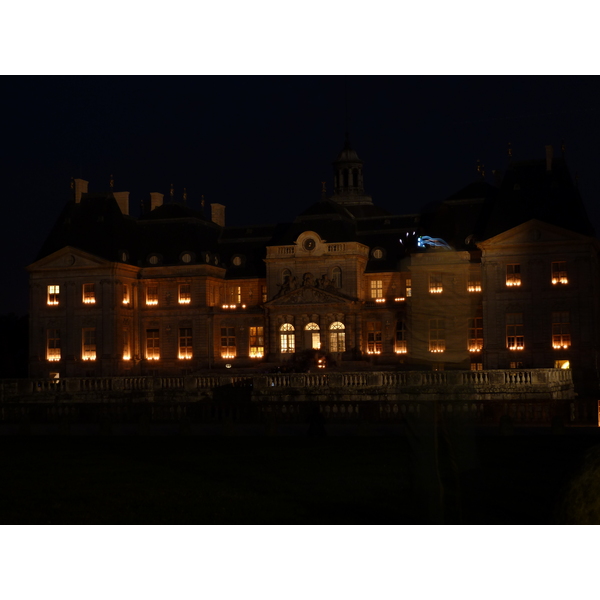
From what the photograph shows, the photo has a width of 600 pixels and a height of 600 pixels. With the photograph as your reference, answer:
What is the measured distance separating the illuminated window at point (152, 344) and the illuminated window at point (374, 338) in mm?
12431

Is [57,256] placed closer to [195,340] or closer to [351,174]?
[195,340]

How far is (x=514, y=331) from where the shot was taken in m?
52.3

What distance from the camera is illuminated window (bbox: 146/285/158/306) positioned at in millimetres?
60125

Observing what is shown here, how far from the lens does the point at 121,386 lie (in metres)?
40.0

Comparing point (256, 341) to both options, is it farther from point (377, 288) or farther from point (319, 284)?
point (377, 288)

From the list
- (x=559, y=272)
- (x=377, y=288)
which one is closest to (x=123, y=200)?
(x=377, y=288)

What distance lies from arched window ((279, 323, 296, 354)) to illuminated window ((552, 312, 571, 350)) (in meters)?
14.3

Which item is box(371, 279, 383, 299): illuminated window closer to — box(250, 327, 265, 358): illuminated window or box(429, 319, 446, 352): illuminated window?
box(429, 319, 446, 352): illuminated window

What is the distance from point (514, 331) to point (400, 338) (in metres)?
6.59

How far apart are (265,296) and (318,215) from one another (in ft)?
19.2

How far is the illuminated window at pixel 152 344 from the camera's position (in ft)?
196

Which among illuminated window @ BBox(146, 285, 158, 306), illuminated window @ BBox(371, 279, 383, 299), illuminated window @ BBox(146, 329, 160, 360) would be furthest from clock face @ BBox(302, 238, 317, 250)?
illuminated window @ BBox(146, 329, 160, 360)

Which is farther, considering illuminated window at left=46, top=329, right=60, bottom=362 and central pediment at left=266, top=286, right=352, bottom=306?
illuminated window at left=46, top=329, right=60, bottom=362

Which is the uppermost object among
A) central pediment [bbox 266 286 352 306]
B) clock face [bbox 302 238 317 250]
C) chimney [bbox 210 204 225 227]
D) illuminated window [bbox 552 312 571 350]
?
chimney [bbox 210 204 225 227]
